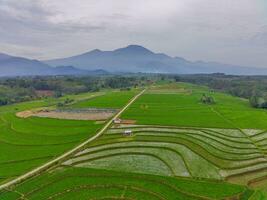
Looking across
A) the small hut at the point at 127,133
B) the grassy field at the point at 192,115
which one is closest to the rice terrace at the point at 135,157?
the grassy field at the point at 192,115

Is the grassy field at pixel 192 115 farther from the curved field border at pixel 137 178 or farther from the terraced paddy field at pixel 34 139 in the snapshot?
the curved field border at pixel 137 178

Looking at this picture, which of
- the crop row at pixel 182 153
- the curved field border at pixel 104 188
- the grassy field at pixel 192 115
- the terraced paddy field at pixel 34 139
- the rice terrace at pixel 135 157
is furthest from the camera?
the grassy field at pixel 192 115

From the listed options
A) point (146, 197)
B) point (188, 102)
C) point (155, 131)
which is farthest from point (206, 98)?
point (146, 197)

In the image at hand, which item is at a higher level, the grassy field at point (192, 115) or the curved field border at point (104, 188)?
the grassy field at point (192, 115)

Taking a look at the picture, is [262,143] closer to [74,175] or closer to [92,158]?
[92,158]

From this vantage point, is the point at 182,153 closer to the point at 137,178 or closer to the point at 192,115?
the point at 137,178

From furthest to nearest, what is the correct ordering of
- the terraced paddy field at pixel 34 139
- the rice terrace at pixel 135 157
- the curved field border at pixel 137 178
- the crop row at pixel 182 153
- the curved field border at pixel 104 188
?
the terraced paddy field at pixel 34 139
the crop row at pixel 182 153
the rice terrace at pixel 135 157
the curved field border at pixel 137 178
the curved field border at pixel 104 188

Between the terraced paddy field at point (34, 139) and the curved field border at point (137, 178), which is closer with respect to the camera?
the curved field border at point (137, 178)

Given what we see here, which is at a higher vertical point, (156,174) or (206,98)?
(206,98)

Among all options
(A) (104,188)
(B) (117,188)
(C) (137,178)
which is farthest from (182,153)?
(A) (104,188)
